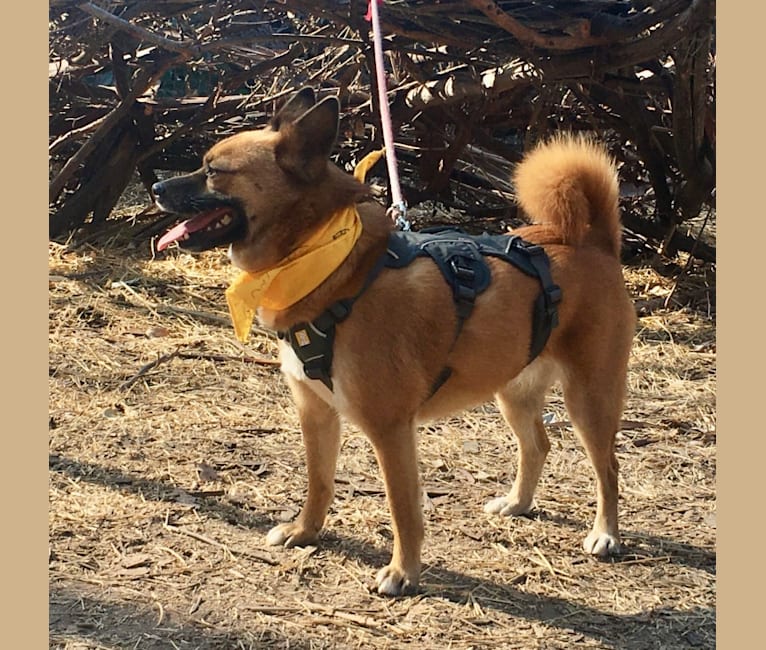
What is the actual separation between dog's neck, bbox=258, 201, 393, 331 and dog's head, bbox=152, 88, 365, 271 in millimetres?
162

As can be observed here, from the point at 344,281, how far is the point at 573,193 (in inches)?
42.8

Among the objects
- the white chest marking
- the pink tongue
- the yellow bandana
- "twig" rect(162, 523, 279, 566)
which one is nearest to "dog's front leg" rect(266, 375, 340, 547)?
"twig" rect(162, 523, 279, 566)

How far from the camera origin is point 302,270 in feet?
10.5

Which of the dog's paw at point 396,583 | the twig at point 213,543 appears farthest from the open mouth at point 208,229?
the dog's paw at point 396,583

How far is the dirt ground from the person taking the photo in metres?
3.18

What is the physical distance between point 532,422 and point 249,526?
4.43 ft

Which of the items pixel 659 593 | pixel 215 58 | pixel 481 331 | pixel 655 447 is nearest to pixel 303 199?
pixel 481 331

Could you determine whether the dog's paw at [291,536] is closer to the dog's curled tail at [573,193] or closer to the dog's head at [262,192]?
the dog's head at [262,192]

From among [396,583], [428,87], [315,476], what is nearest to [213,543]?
[315,476]

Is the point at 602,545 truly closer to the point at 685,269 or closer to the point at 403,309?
the point at 403,309

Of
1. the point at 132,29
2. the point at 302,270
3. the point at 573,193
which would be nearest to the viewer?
the point at 302,270

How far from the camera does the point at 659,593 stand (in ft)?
11.3

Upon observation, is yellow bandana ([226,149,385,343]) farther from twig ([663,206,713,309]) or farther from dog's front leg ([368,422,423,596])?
twig ([663,206,713,309])

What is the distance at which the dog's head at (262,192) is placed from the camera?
10.5ft
